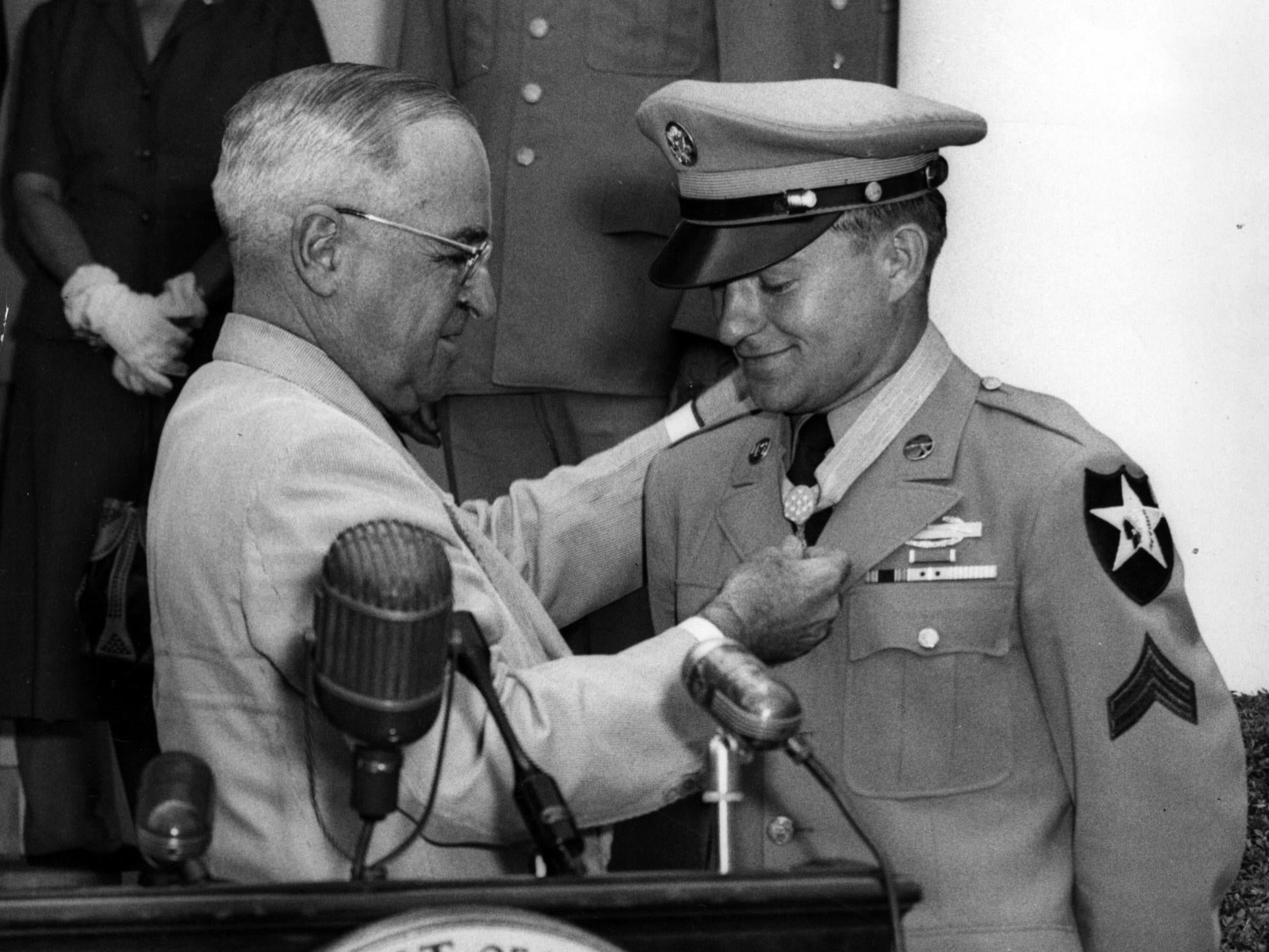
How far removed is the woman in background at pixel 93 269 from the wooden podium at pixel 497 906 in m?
2.44

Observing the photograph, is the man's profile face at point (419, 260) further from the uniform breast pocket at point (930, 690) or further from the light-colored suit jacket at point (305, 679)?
the uniform breast pocket at point (930, 690)

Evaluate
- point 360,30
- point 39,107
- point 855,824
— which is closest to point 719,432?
point 855,824

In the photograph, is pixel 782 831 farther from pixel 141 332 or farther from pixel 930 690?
pixel 141 332

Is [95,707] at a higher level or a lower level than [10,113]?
lower

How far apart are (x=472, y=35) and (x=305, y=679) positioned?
175cm

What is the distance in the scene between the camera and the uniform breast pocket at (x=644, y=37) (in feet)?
11.3

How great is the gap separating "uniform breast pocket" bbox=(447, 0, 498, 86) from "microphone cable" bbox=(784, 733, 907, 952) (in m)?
2.16

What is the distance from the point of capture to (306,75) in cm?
244

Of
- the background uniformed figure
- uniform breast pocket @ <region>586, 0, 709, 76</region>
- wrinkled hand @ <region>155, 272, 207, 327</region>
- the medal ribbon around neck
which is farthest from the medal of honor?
wrinkled hand @ <region>155, 272, 207, 327</region>

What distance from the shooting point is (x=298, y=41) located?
3.93 m

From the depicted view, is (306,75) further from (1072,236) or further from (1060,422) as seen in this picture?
(1072,236)

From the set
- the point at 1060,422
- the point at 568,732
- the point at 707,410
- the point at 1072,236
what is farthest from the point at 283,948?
the point at 1072,236

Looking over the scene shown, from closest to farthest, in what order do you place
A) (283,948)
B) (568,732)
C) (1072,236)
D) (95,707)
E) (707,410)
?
(283,948)
(568,732)
(707,410)
(1072,236)
(95,707)

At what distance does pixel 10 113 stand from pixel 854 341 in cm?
237
